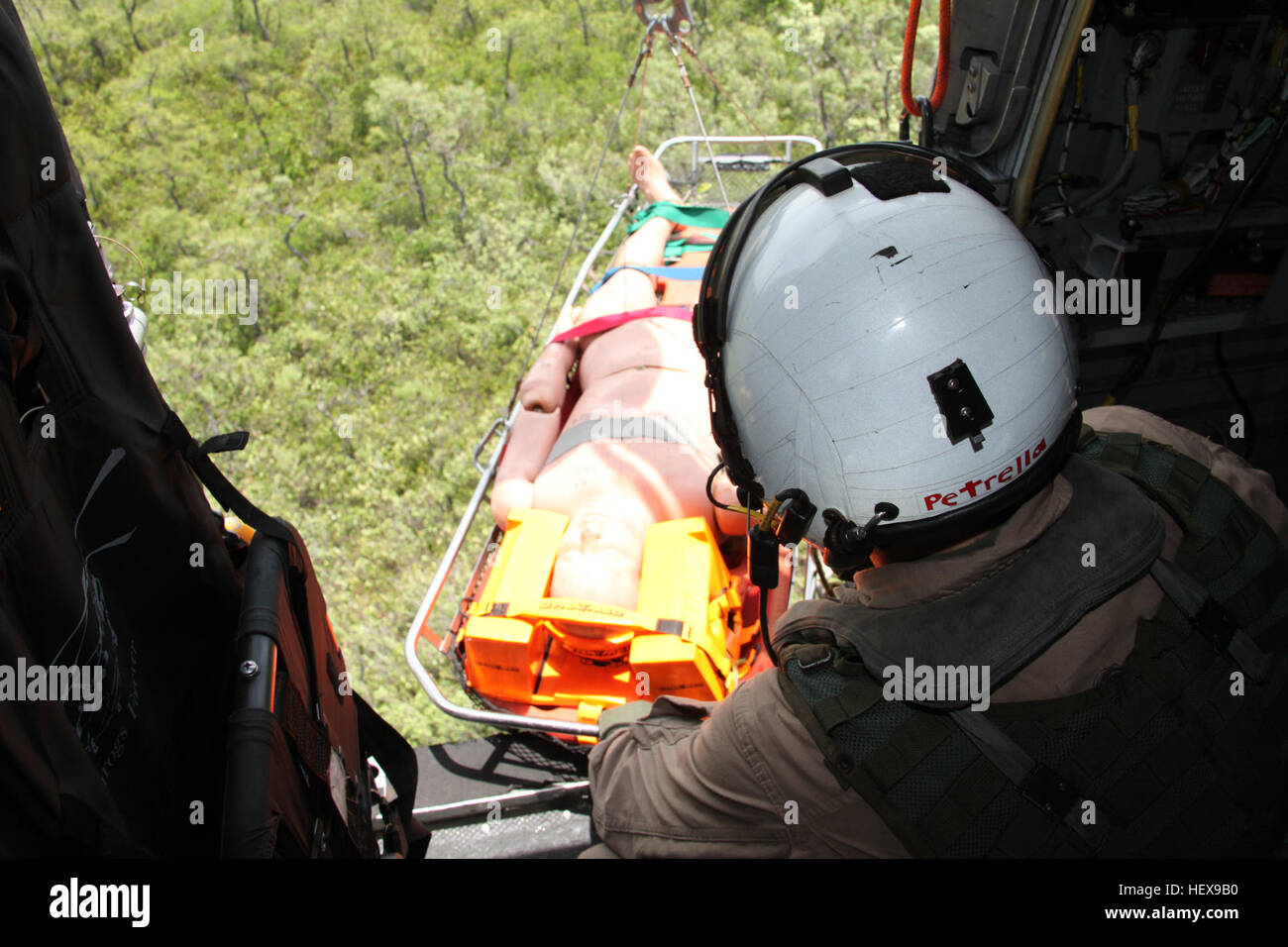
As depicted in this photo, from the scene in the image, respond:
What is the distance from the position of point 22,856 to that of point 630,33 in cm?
1270

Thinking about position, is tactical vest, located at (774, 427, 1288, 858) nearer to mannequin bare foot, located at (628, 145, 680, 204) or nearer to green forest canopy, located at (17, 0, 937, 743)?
green forest canopy, located at (17, 0, 937, 743)

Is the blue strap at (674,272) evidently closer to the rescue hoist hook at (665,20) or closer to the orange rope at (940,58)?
the rescue hoist hook at (665,20)

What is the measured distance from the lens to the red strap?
4359 mm

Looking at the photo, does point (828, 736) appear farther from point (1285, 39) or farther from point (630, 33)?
point (630, 33)

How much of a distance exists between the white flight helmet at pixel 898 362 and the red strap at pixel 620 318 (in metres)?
2.57

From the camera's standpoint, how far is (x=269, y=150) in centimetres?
1023
